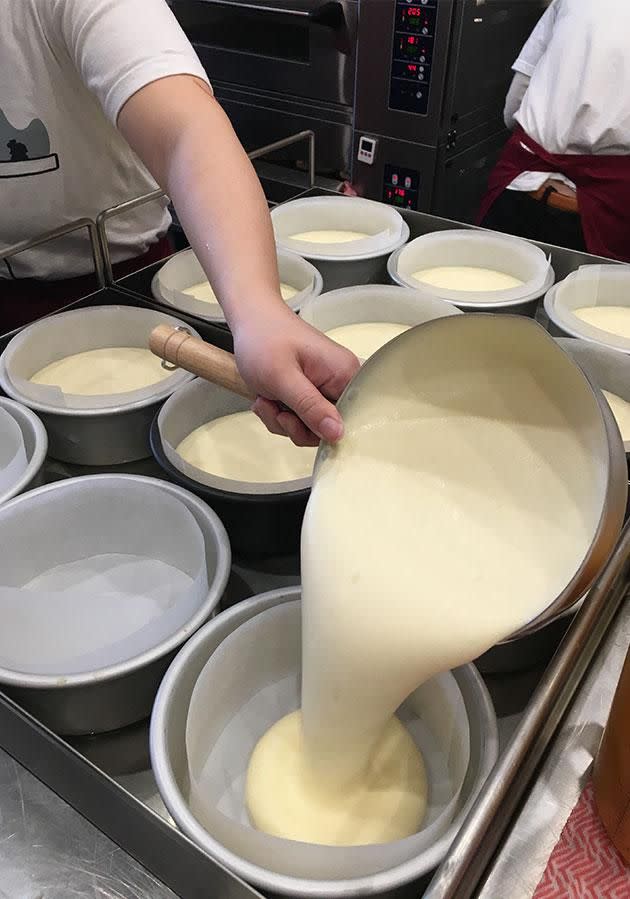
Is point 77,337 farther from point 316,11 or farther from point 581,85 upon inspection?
point 581,85

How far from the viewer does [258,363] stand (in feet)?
2.97

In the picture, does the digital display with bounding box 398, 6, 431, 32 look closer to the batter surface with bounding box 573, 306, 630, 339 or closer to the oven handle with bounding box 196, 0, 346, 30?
the oven handle with bounding box 196, 0, 346, 30

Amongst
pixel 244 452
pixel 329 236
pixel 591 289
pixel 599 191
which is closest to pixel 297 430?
pixel 244 452

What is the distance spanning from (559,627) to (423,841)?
0.35 meters

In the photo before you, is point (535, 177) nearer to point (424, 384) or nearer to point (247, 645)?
point (424, 384)

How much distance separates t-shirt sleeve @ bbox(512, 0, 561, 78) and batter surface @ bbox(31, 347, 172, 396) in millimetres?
1728

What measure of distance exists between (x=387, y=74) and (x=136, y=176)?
3.89ft

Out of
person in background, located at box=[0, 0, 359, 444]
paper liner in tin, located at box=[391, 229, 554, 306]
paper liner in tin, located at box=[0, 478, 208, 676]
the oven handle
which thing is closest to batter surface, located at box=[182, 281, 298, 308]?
person in background, located at box=[0, 0, 359, 444]

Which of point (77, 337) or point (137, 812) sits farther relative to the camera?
point (77, 337)

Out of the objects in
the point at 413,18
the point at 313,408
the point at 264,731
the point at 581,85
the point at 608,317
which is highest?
the point at 413,18

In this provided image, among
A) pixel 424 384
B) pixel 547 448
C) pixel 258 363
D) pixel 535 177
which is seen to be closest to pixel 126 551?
pixel 258 363

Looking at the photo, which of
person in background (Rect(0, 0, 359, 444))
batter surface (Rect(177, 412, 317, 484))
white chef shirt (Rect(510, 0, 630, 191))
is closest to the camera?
person in background (Rect(0, 0, 359, 444))

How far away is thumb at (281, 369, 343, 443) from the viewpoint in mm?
833

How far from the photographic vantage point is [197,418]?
57.1 inches
